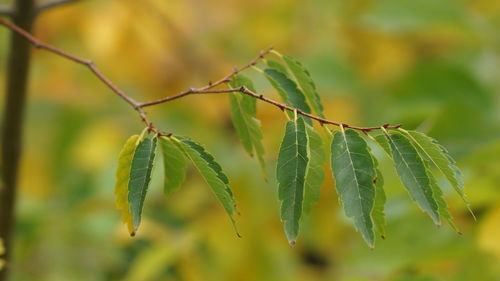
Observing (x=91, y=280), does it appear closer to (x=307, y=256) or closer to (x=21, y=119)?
(x=21, y=119)

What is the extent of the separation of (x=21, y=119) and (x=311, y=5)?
1.48 meters

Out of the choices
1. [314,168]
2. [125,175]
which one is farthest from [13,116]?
[314,168]

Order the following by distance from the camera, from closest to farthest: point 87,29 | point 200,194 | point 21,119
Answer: point 21,119 → point 200,194 → point 87,29

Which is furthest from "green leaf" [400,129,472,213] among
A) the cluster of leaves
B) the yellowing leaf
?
the yellowing leaf

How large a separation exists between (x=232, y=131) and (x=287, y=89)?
126 cm

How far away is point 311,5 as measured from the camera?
2.33 metres

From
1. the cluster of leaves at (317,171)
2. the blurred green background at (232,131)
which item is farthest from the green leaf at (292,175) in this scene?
the blurred green background at (232,131)

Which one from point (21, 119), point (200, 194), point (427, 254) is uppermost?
point (21, 119)

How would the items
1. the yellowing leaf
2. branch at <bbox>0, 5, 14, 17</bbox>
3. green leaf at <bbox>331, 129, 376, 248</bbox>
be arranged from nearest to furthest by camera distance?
green leaf at <bbox>331, 129, 376, 248</bbox>
branch at <bbox>0, 5, 14, 17</bbox>
the yellowing leaf

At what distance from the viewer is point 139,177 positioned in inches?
23.7

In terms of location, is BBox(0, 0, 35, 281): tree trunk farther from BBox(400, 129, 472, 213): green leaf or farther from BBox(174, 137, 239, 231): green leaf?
BBox(400, 129, 472, 213): green leaf

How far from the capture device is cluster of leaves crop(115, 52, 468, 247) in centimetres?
59

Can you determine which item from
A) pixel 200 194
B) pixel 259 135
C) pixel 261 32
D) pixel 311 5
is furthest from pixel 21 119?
pixel 311 5

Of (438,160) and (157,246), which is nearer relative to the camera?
(438,160)
